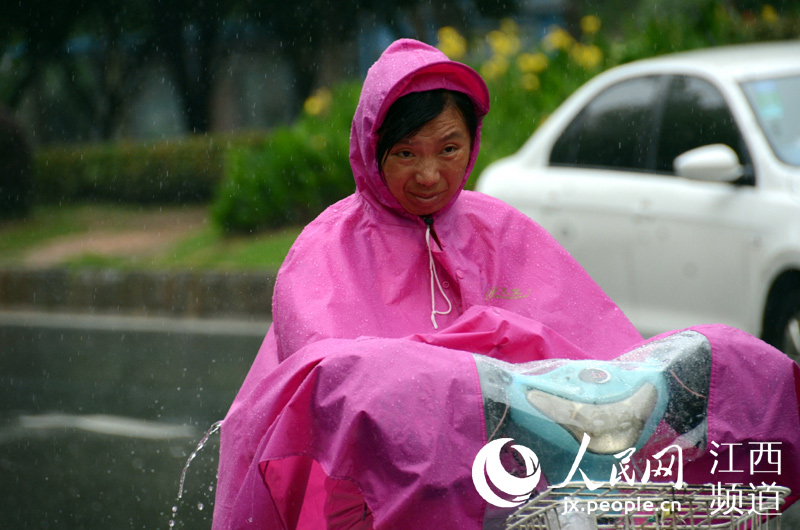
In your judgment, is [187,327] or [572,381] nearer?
[572,381]

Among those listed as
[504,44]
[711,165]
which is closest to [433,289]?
[711,165]

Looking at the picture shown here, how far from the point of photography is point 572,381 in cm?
214

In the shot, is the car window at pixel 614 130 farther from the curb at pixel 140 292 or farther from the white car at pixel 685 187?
the curb at pixel 140 292

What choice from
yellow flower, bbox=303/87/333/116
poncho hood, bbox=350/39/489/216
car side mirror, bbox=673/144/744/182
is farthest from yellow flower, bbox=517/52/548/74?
poncho hood, bbox=350/39/489/216

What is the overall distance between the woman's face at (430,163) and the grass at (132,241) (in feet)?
23.1

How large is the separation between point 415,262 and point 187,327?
6.37m

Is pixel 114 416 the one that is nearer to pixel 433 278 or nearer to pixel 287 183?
pixel 433 278

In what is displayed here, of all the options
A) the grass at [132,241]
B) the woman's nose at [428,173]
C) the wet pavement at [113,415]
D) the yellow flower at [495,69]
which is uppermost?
the woman's nose at [428,173]

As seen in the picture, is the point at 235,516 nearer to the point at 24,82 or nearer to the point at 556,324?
the point at 556,324

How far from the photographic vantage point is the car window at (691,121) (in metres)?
6.04

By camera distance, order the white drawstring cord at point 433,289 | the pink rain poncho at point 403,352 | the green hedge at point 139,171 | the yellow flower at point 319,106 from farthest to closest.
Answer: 1. the green hedge at point 139,171
2. the yellow flower at point 319,106
3. the white drawstring cord at point 433,289
4. the pink rain poncho at point 403,352

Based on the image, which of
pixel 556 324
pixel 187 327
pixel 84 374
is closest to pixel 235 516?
pixel 556 324

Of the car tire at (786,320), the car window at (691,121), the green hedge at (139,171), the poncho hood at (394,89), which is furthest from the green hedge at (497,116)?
the poncho hood at (394,89)

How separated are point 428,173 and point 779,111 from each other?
356 cm
